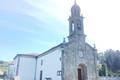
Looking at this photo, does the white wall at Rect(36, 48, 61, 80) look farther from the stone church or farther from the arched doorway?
the arched doorway

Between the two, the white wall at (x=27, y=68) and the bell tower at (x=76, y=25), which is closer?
the bell tower at (x=76, y=25)

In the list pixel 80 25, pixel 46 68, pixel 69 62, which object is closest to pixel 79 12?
pixel 80 25

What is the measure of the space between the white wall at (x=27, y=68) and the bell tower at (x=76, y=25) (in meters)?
11.2

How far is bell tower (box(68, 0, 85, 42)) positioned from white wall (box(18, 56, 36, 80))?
36.9 feet

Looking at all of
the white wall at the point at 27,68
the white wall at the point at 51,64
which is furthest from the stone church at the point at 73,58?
the white wall at the point at 27,68

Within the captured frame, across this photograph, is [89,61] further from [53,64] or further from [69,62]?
[53,64]

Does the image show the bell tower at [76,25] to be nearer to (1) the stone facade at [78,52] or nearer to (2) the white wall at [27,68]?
(1) the stone facade at [78,52]

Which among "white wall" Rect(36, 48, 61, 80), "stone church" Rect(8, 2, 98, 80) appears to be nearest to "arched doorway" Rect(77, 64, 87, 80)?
"stone church" Rect(8, 2, 98, 80)

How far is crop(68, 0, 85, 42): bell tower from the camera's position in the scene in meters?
27.3

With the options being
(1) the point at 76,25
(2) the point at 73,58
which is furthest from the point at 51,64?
(1) the point at 76,25

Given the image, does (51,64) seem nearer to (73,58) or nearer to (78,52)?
(73,58)

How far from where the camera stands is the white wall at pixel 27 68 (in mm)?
33562

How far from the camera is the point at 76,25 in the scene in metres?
27.5

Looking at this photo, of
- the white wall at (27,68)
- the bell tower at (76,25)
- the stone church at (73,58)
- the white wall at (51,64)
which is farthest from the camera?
the white wall at (27,68)
